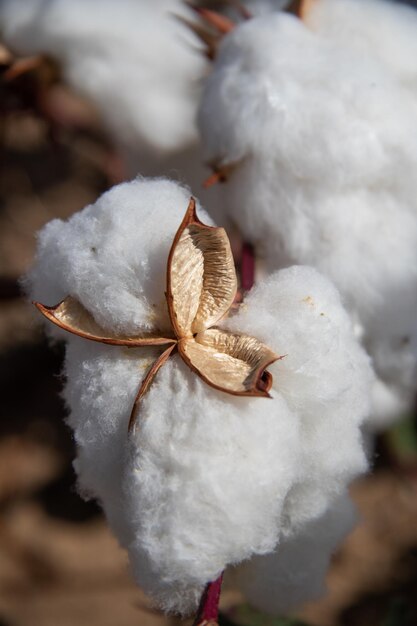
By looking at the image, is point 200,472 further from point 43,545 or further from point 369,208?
point 43,545

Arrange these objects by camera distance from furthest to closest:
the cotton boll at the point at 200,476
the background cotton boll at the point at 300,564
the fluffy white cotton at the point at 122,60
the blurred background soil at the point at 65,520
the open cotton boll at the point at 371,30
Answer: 1. the blurred background soil at the point at 65,520
2. the fluffy white cotton at the point at 122,60
3. the open cotton boll at the point at 371,30
4. the background cotton boll at the point at 300,564
5. the cotton boll at the point at 200,476

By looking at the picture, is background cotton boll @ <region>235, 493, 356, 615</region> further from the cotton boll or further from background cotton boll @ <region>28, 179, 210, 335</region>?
background cotton boll @ <region>28, 179, 210, 335</region>

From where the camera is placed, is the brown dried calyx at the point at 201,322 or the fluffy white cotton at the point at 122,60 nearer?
the brown dried calyx at the point at 201,322

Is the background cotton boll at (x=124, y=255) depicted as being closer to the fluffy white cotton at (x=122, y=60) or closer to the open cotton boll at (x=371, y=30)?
the open cotton boll at (x=371, y=30)

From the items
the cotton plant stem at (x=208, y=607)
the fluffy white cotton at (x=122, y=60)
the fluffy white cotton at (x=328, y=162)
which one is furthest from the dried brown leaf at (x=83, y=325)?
the fluffy white cotton at (x=122, y=60)

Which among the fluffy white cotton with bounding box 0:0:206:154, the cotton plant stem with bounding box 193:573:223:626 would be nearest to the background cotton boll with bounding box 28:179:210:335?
the cotton plant stem with bounding box 193:573:223:626

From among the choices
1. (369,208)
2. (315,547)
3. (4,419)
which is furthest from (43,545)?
(369,208)
